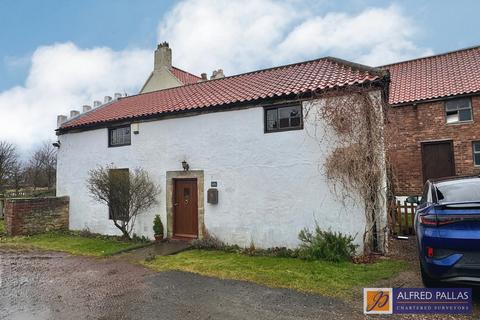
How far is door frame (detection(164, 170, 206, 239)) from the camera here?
32.2 ft

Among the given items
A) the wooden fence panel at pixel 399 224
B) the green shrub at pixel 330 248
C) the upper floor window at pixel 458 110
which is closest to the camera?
the green shrub at pixel 330 248

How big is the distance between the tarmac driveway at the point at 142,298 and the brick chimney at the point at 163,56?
16.1 meters

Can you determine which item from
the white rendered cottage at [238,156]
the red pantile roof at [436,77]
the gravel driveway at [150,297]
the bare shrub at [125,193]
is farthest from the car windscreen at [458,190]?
the bare shrub at [125,193]

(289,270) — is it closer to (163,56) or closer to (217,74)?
(163,56)

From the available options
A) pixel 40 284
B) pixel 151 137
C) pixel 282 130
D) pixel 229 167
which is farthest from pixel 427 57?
pixel 40 284

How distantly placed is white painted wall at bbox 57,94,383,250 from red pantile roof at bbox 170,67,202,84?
10.2 meters

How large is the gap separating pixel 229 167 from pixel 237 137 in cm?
96

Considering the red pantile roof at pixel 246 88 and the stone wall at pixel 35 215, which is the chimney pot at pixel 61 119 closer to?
the red pantile roof at pixel 246 88

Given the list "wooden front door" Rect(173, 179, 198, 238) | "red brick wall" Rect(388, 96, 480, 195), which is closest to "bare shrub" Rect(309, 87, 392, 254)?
"wooden front door" Rect(173, 179, 198, 238)

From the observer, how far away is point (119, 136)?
12250 mm

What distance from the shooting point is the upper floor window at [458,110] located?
13.3 meters

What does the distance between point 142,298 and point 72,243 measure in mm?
6960

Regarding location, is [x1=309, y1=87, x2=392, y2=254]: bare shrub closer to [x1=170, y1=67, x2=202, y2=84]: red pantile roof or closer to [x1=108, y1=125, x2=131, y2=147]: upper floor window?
[x1=108, y1=125, x2=131, y2=147]: upper floor window

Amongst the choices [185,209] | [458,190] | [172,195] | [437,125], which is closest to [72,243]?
[172,195]
